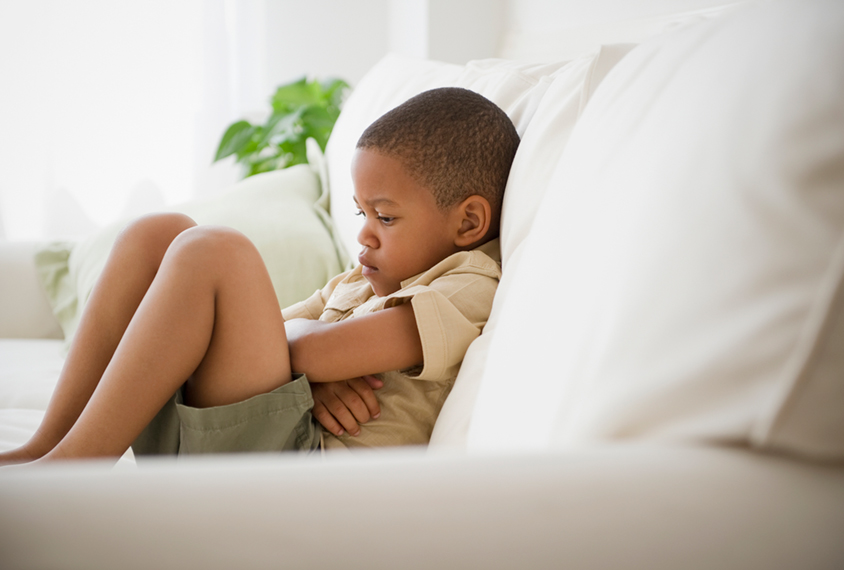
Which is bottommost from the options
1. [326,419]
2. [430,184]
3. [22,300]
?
[22,300]

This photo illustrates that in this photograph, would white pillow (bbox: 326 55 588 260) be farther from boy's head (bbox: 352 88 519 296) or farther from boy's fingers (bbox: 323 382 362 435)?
boy's fingers (bbox: 323 382 362 435)

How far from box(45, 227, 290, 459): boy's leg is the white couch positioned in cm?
35

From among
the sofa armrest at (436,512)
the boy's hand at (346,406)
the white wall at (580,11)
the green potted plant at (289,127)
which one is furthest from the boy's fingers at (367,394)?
the green potted plant at (289,127)

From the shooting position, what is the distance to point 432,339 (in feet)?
2.29

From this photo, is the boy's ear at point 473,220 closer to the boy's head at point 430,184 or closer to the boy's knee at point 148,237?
the boy's head at point 430,184

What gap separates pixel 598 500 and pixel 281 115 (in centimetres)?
218

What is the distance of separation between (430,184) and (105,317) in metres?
0.46

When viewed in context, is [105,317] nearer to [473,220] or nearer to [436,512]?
[473,220]

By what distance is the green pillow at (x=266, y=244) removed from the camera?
1267mm

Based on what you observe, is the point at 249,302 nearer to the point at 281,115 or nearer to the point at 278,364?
the point at 278,364

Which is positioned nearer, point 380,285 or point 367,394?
point 367,394

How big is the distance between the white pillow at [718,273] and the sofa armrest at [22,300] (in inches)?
55.3

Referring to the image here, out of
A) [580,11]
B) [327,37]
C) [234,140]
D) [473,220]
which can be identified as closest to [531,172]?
[473,220]

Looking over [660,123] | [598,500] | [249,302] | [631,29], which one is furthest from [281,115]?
[598,500]
